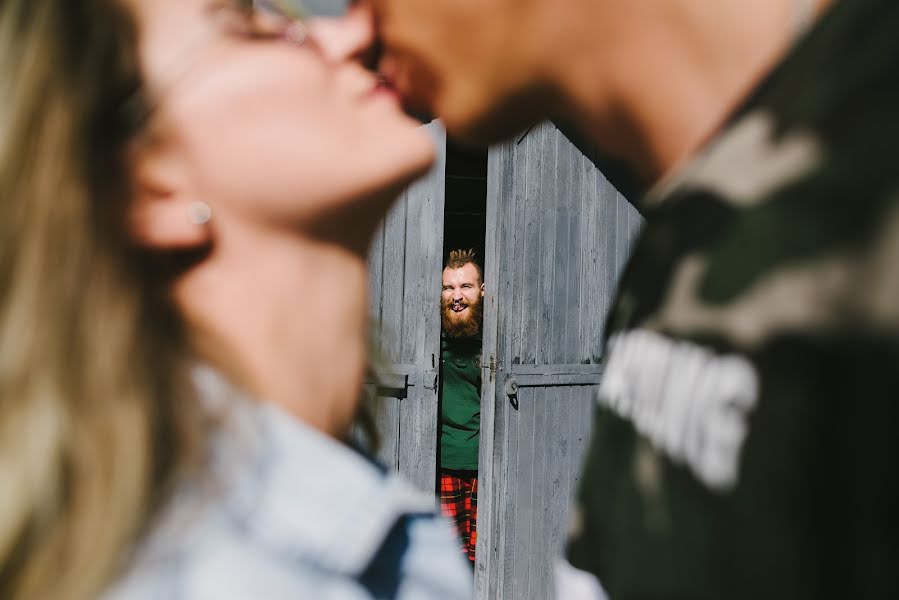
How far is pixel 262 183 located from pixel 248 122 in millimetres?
69

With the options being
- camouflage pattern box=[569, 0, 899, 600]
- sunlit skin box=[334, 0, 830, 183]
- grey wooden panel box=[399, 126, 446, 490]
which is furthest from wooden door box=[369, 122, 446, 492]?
camouflage pattern box=[569, 0, 899, 600]

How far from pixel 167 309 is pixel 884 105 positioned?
0.69 meters

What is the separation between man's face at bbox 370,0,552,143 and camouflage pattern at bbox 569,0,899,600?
0.37m

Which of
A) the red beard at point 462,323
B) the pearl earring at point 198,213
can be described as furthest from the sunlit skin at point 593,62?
the red beard at point 462,323

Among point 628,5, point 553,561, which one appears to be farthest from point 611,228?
point 628,5

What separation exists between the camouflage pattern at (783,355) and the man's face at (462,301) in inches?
131

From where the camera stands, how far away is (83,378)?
0.71 meters

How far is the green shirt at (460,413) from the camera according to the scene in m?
3.85

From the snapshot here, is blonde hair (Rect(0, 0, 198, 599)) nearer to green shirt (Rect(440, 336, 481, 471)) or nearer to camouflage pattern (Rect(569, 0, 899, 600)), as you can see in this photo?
camouflage pattern (Rect(569, 0, 899, 600))

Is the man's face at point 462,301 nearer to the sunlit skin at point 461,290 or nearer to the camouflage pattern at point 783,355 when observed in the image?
the sunlit skin at point 461,290

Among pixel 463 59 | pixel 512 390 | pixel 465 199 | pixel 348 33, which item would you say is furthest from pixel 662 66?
pixel 465 199

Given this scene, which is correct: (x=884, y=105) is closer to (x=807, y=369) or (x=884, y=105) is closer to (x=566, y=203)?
(x=807, y=369)

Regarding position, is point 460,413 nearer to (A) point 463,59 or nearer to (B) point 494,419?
(B) point 494,419

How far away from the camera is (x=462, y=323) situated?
3.95m
